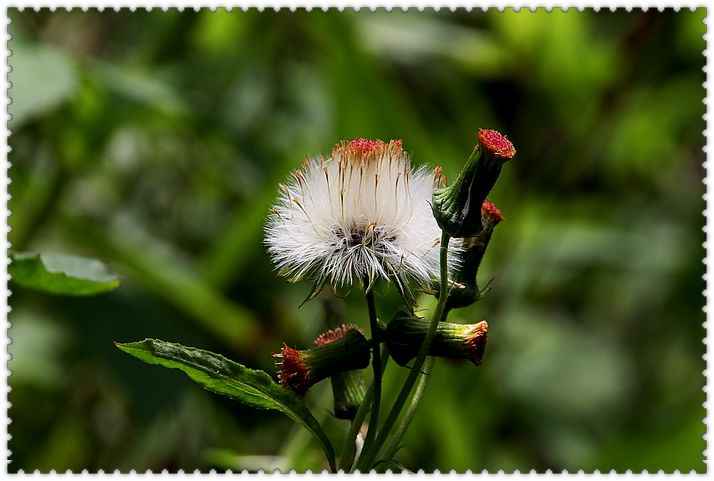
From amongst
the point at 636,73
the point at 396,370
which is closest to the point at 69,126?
the point at 396,370

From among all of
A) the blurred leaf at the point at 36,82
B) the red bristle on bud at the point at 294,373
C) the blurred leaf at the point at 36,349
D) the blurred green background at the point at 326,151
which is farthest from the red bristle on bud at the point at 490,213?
the blurred leaf at the point at 36,349

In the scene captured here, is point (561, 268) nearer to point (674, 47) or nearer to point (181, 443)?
point (674, 47)

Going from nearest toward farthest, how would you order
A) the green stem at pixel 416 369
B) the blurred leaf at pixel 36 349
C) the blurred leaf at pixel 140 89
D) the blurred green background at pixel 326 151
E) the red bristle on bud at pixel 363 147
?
Result: the green stem at pixel 416 369 < the red bristle on bud at pixel 363 147 < the blurred leaf at pixel 140 89 < the blurred green background at pixel 326 151 < the blurred leaf at pixel 36 349

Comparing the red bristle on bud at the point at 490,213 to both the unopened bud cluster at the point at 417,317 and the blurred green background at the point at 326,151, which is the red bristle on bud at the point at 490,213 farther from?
the blurred green background at the point at 326,151

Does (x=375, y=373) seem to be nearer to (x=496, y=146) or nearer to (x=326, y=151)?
(x=496, y=146)

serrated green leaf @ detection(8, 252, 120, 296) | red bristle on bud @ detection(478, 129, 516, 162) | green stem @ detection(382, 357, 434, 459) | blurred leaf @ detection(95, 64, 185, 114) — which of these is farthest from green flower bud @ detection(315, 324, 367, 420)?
blurred leaf @ detection(95, 64, 185, 114)

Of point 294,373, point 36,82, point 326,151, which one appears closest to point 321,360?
point 294,373

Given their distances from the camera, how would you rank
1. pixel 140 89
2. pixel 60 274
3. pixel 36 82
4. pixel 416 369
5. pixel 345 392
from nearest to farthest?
pixel 416 369 → pixel 345 392 → pixel 60 274 → pixel 36 82 → pixel 140 89
